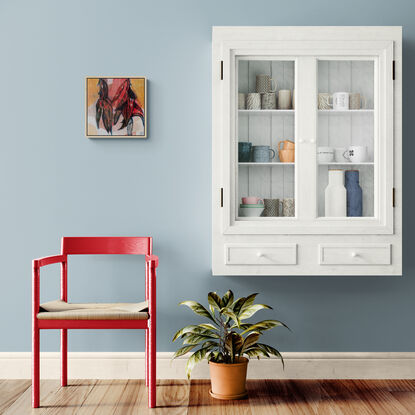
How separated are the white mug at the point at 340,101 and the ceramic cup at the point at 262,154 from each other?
0.40 m

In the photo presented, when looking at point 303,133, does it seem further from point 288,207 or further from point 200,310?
point 200,310

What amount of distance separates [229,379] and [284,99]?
143 centimetres

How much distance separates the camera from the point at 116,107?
2773 millimetres

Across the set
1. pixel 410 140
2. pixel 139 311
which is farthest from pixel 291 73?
pixel 139 311

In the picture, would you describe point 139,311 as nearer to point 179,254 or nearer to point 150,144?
point 179,254

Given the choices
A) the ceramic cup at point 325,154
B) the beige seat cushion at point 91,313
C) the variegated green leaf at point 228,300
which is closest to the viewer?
the beige seat cushion at point 91,313

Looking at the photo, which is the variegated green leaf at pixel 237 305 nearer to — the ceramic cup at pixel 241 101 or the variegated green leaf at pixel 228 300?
the variegated green leaf at pixel 228 300

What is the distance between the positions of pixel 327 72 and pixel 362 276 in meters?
1.12

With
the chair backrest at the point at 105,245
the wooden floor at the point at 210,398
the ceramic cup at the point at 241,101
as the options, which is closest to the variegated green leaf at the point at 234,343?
the wooden floor at the point at 210,398

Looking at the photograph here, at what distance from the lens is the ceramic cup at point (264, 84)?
260cm

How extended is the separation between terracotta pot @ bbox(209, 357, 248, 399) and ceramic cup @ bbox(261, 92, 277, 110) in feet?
4.17

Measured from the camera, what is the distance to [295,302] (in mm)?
2797

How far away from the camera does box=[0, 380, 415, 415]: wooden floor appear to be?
2346mm

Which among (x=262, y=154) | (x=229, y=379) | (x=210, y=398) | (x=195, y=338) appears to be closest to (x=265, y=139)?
(x=262, y=154)
